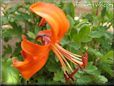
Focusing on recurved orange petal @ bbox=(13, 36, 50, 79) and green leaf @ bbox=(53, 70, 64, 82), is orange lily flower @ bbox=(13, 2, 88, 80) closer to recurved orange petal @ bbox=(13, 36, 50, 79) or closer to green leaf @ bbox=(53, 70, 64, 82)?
recurved orange petal @ bbox=(13, 36, 50, 79)

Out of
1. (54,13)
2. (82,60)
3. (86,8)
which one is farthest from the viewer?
(86,8)

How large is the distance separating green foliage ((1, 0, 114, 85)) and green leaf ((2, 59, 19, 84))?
18 cm

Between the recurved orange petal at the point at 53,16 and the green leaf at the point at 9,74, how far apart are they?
0.34ft

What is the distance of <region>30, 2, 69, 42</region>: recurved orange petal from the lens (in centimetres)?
75

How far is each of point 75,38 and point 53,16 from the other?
12.0 inches

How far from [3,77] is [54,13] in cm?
16

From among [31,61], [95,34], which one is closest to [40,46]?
[31,61]

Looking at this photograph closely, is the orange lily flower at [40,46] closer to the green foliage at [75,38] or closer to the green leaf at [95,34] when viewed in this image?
the green foliage at [75,38]

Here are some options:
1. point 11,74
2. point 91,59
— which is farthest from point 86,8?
point 11,74

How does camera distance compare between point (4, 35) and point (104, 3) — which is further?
point (104, 3)

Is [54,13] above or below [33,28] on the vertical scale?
above

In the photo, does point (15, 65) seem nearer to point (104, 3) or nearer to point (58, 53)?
point (58, 53)

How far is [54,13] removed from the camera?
2.53 ft

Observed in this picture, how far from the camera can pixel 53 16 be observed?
764mm
